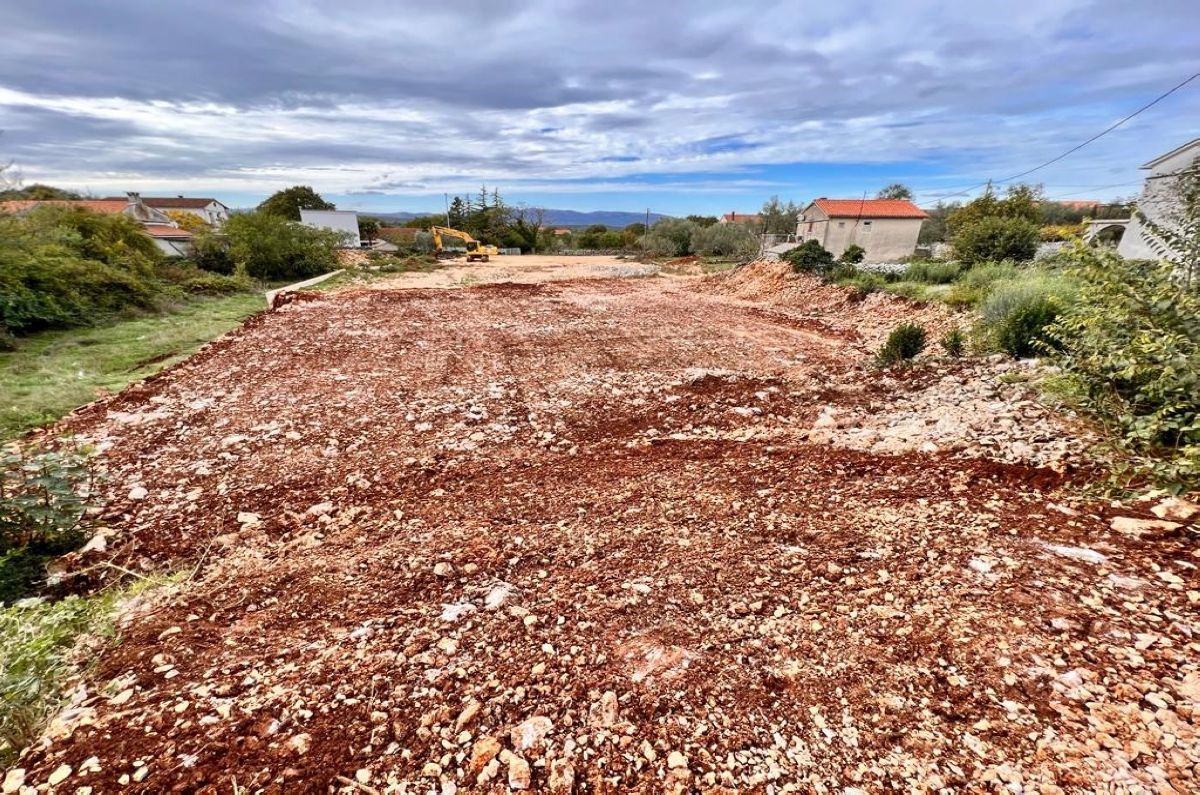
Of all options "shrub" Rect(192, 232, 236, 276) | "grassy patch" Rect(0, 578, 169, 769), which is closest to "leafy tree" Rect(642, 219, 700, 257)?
"shrub" Rect(192, 232, 236, 276)

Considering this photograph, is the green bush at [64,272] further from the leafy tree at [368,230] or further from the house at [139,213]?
the leafy tree at [368,230]

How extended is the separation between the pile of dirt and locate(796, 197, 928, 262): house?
15.0 metres

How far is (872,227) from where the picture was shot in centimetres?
2833

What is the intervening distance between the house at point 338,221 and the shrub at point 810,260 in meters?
24.7

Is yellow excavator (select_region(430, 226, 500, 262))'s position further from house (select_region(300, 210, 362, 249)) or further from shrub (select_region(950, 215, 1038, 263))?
shrub (select_region(950, 215, 1038, 263))

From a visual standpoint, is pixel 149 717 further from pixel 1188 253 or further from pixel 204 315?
pixel 204 315

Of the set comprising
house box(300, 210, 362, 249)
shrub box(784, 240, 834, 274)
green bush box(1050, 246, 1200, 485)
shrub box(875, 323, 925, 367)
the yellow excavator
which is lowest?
shrub box(875, 323, 925, 367)

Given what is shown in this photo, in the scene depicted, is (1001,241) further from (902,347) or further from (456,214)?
(456,214)

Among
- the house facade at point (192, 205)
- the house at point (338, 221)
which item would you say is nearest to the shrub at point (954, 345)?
the house at point (338, 221)

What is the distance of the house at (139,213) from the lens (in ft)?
39.7

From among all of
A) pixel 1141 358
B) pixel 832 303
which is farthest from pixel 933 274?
pixel 1141 358

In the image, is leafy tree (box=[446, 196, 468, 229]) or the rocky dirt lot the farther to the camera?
leafy tree (box=[446, 196, 468, 229])

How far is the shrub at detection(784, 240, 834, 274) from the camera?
14.0 metres

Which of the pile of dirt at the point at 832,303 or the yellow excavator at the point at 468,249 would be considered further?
the yellow excavator at the point at 468,249
